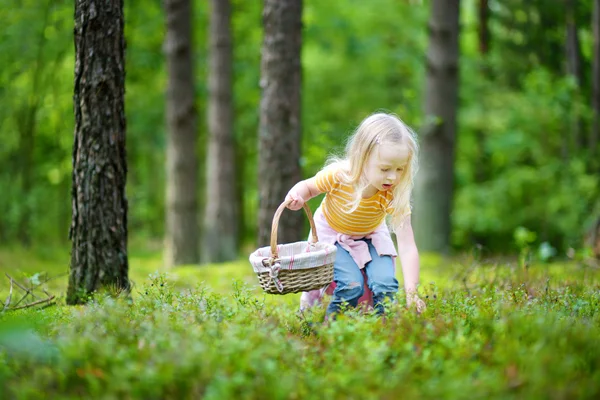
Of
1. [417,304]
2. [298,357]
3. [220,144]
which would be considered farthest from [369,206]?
[220,144]

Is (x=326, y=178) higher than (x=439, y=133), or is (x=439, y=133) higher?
(x=439, y=133)

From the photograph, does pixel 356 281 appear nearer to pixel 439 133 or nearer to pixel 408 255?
pixel 408 255

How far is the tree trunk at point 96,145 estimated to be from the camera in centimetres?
505

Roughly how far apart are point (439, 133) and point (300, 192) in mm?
6119

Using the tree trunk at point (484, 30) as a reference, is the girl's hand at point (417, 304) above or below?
below

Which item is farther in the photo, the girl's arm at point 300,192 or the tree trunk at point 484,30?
the tree trunk at point 484,30

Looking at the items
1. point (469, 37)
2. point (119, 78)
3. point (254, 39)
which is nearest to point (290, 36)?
point (119, 78)

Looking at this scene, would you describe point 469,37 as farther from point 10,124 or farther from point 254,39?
point 10,124

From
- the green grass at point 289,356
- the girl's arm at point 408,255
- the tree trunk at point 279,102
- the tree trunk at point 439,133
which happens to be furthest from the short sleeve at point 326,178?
the tree trunk at point 439,133

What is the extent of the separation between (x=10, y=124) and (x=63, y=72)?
6.38 ft

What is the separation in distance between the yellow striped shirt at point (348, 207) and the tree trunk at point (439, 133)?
5.48 m

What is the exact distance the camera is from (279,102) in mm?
7449

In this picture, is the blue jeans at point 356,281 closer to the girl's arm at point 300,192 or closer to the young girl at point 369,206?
the young girl at point 369,206

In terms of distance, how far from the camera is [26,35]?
1236cm
